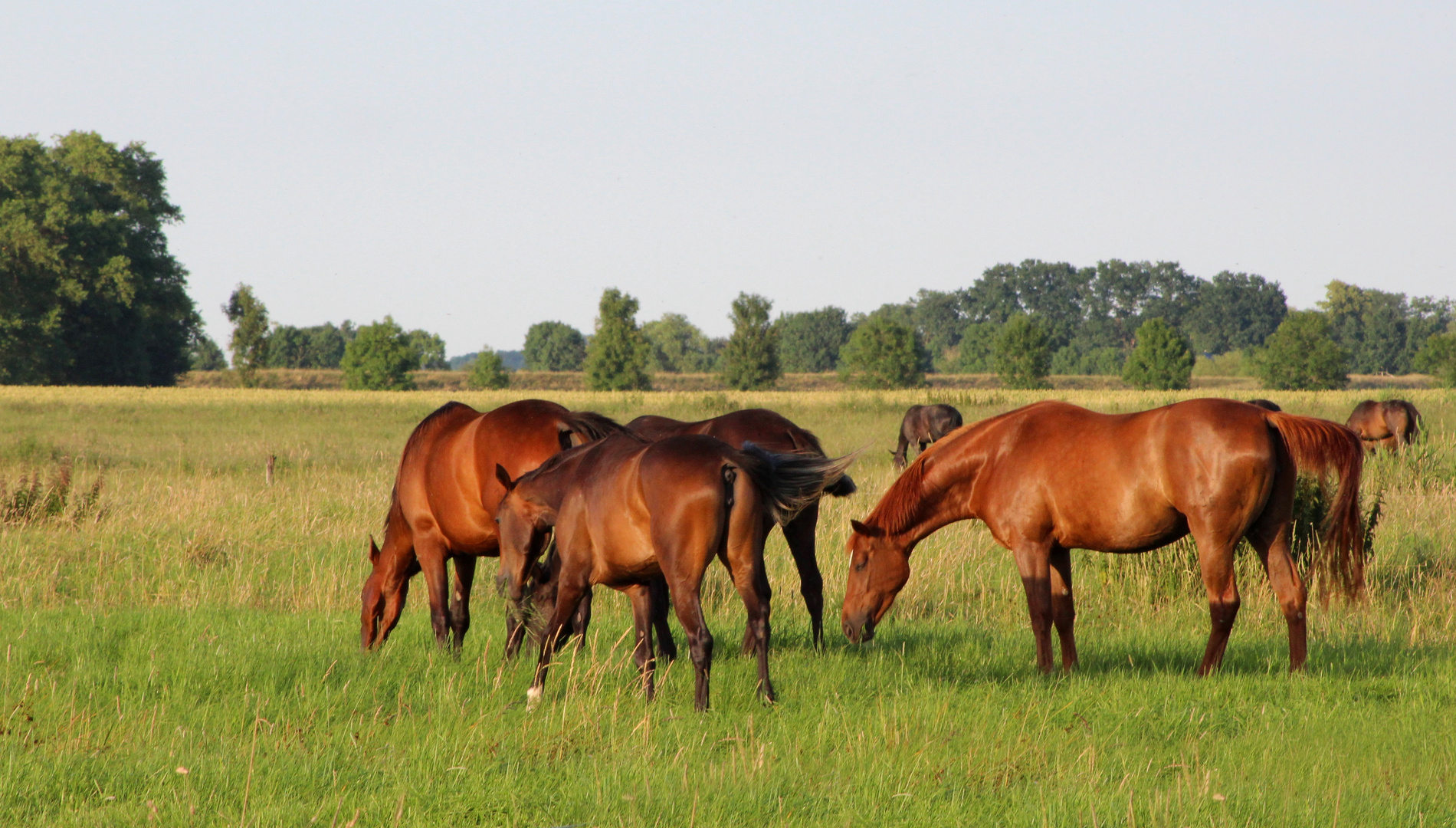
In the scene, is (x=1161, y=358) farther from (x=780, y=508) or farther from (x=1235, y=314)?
(x=780, y=508)

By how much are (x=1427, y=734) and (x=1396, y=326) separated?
14857cm

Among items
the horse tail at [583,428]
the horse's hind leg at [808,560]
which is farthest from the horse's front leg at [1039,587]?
the horse tail at [583,428]

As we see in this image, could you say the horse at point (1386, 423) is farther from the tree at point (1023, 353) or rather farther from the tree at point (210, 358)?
the tree at point (210, 358)

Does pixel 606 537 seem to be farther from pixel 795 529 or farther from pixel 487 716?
pixel 795 529

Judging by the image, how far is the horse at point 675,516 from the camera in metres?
4.91

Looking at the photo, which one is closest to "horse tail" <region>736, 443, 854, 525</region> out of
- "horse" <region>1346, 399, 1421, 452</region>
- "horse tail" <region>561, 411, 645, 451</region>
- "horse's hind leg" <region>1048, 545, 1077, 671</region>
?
"horse tail" <region>561, 411, 645, 451</region>

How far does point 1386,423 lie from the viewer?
1758 cm

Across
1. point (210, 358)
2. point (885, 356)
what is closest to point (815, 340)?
point (885, 356)

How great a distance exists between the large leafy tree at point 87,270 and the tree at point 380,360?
11.6 metres

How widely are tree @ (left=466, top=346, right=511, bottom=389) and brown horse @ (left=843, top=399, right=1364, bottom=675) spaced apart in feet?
268

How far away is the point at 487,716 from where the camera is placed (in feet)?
16.3

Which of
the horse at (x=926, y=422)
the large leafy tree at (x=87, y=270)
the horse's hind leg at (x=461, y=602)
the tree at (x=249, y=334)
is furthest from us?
the tree at (x=249, y=334)

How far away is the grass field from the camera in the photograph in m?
3.94

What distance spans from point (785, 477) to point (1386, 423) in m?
16.2
